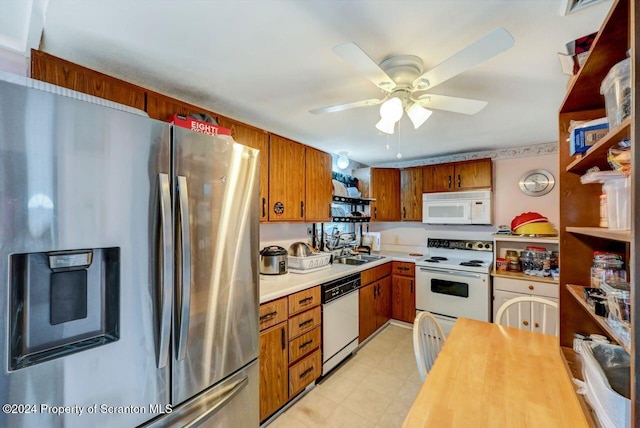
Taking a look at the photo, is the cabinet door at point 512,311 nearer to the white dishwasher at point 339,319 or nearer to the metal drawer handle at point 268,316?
the white dishwasher at point 339,319

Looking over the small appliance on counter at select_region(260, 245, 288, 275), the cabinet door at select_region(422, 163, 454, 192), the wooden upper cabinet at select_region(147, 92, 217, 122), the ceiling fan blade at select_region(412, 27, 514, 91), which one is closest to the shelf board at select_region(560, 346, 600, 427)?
the ceiling fan blade at select_region(412, 27, 514, 91)

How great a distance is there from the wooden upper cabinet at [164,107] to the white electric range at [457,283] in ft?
9.71

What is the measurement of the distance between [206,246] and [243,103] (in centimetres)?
120

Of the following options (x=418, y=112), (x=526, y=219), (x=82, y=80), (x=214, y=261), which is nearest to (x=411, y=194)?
(x=526, y=219)

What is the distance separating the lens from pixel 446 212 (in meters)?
3.45

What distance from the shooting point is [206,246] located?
1.19m

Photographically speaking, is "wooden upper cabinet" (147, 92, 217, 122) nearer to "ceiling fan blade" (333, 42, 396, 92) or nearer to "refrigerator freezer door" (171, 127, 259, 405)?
"refrigerator freezer door" (171, 127, 259, 405)

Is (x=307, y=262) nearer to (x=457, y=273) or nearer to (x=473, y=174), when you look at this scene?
(x=457, y=273)

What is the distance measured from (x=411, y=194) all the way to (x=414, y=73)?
2575 millimetres

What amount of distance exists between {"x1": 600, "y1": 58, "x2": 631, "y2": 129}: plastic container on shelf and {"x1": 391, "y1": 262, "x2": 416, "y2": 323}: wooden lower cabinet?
9.40ft

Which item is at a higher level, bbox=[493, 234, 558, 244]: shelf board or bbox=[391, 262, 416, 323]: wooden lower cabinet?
bbox=[493, 234, 558, 244]: shelf board

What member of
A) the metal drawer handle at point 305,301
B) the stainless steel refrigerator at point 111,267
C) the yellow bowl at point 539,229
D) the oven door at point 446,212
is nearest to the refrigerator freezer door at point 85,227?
the stainless steel refrigerator at point 111,267

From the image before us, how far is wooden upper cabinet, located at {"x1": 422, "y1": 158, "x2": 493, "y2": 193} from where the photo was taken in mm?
3264

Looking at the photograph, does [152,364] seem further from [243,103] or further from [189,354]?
[243,103]
